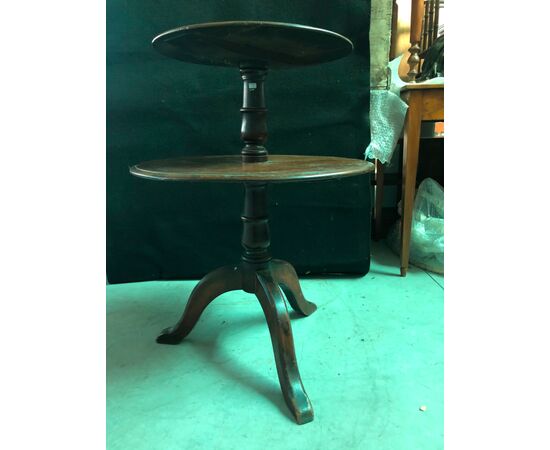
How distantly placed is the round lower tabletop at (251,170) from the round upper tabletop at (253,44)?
0.79 ft

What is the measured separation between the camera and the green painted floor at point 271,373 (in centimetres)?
88

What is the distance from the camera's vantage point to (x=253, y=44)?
928 millimetres

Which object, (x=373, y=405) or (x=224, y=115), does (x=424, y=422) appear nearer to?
(x=373, y=405)

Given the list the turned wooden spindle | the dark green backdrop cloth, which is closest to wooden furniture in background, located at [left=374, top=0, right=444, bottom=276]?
the turned wooden spindle

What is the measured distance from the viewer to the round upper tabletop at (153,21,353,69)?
85 cm

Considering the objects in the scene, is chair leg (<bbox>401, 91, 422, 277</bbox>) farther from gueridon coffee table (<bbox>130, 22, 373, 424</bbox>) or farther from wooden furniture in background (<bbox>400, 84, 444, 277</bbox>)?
gueridon coffee table (<bbox>130, 22, 373, 424</bbox>)

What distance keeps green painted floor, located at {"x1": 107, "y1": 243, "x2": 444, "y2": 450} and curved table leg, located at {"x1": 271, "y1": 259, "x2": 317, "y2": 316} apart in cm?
3

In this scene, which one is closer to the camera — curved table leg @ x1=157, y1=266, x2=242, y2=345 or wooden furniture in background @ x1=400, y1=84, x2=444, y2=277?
curved table leg @ x1=157, y1=266, x2=242, y2=345

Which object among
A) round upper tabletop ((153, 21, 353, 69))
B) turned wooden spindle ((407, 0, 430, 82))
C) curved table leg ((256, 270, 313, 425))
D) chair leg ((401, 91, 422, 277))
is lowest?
curved table leg ((256, 270, 313, 425))

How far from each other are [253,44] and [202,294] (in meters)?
0.64

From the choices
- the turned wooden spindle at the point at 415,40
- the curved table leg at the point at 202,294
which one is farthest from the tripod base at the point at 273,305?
the turned wooden spindle at the point at 415,40

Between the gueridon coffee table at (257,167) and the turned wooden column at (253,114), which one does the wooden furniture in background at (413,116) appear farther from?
the turned wooden column at (253,114)

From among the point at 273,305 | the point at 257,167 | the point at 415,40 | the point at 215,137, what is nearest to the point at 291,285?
the point at 273,305

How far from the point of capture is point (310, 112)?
1.55m
